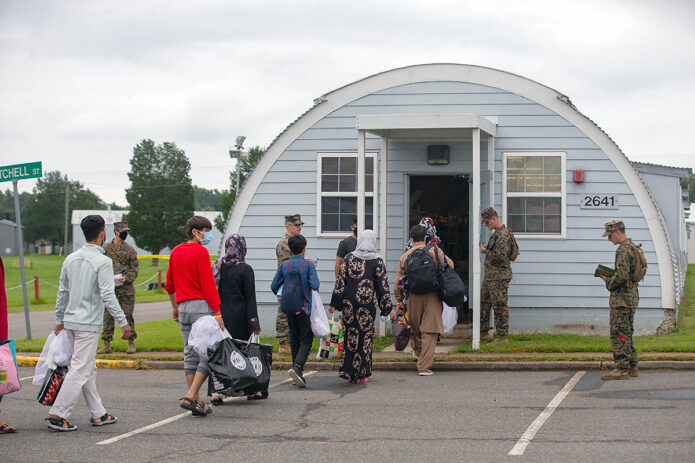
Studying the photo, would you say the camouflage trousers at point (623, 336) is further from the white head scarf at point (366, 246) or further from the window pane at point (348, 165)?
the window pane at point (348, 165)

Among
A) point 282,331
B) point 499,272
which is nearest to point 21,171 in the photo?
point 282,331

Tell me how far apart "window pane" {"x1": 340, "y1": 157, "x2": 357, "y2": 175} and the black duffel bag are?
585cm

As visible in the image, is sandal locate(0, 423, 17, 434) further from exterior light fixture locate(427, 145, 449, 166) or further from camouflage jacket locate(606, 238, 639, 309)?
exterior light fixture locate(427, 145, 449, 166)

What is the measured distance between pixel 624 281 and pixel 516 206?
3901 millimetres

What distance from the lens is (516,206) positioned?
12.4 m

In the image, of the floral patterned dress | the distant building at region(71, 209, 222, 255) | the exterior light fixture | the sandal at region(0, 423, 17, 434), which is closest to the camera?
the sandal at region(0, 423, 17, 434)

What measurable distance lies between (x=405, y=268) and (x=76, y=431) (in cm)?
448

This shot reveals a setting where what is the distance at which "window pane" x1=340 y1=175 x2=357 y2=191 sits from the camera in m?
12.9

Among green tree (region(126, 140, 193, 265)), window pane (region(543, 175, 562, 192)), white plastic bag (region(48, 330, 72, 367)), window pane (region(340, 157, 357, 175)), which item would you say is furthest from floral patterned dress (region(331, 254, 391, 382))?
green tree (region(126, 140, 193, 265))

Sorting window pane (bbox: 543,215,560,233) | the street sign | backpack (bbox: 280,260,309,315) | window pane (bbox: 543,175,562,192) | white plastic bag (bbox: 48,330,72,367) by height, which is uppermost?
the street sign

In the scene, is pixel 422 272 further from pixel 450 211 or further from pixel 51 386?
pixel 450 211

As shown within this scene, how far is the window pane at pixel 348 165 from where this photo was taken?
42.5 ft

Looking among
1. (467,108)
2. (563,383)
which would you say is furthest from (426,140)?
(563,383)

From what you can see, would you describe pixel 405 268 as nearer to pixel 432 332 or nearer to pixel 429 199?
pixel 432 332
